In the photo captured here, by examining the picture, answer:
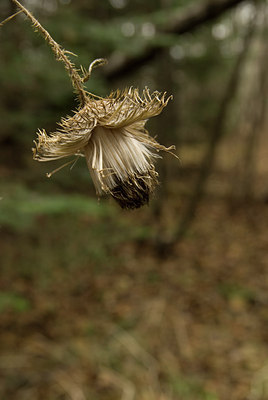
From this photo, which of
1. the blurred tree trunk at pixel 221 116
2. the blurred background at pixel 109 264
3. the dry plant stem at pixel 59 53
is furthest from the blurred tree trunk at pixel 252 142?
the dry plant stem at pixel 59 53

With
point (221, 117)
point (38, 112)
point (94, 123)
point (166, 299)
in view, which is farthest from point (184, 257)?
point (94, 123)

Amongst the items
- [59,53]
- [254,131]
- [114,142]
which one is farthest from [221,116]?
[59,53]

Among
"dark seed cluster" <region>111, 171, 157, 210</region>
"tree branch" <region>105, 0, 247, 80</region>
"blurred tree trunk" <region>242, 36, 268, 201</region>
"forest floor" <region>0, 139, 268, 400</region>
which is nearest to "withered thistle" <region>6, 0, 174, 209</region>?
"dark seed cluster" <region>111, 171, 157, 210</region>

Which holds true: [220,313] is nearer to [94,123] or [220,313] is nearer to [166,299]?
[166,299]

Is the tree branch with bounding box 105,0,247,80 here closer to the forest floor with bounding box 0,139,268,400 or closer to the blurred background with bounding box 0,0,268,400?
the blurred background with bounding box 0,0,268,400

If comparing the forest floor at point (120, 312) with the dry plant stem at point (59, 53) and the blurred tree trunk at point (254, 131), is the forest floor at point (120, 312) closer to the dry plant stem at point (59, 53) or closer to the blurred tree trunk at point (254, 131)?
the dry plant stem at point (59, 53)

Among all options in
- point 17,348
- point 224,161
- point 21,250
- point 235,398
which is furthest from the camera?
point 224,161
